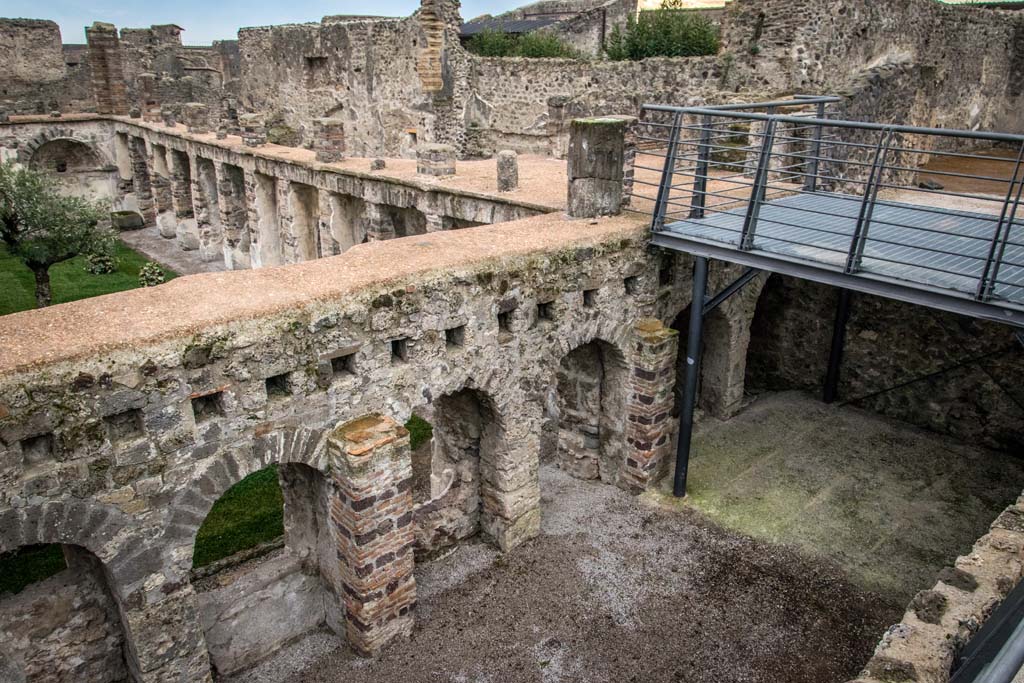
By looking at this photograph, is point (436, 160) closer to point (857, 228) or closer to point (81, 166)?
point (857, 228)

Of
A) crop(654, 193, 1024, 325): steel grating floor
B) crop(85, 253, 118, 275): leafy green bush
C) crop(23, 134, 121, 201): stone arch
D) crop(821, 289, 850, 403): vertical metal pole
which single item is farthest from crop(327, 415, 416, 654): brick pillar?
crop(23, 134, 121, 201): stone arch

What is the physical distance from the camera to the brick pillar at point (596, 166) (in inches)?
340

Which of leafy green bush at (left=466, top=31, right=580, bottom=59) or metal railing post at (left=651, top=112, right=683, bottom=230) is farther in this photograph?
leafy green bush at (left=466, top=31, right=580, bottom=59)

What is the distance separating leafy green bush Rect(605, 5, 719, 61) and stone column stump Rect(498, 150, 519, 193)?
10876 mm

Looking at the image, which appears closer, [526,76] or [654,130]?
[654,130]

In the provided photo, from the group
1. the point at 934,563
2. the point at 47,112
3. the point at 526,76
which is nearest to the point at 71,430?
the point at 934,563

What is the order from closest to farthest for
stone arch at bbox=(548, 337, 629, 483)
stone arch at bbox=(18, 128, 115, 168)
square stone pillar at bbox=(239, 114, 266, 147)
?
stone arch at bbox=(548, 337, 629, 483) → square stone pillar at bbox=(239, 114, 266, 147) → stone arch at bbox=(18, 128, 115, 168)

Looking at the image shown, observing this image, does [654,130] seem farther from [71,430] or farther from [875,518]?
[71,430]

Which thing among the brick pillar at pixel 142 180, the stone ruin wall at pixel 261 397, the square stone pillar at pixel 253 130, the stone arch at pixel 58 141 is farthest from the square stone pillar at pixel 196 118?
the stone ruin wall at pixel 261 397

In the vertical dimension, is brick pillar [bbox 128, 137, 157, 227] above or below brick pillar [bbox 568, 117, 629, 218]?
below

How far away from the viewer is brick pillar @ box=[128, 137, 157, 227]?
24797 mm

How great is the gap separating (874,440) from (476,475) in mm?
5447

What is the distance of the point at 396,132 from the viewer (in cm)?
2291

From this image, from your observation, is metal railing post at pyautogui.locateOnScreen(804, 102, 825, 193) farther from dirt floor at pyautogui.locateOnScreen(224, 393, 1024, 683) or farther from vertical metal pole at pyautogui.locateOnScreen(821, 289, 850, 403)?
dirt floor at pyautogui.locateOnScreen(224, 393, 1024, 683)
